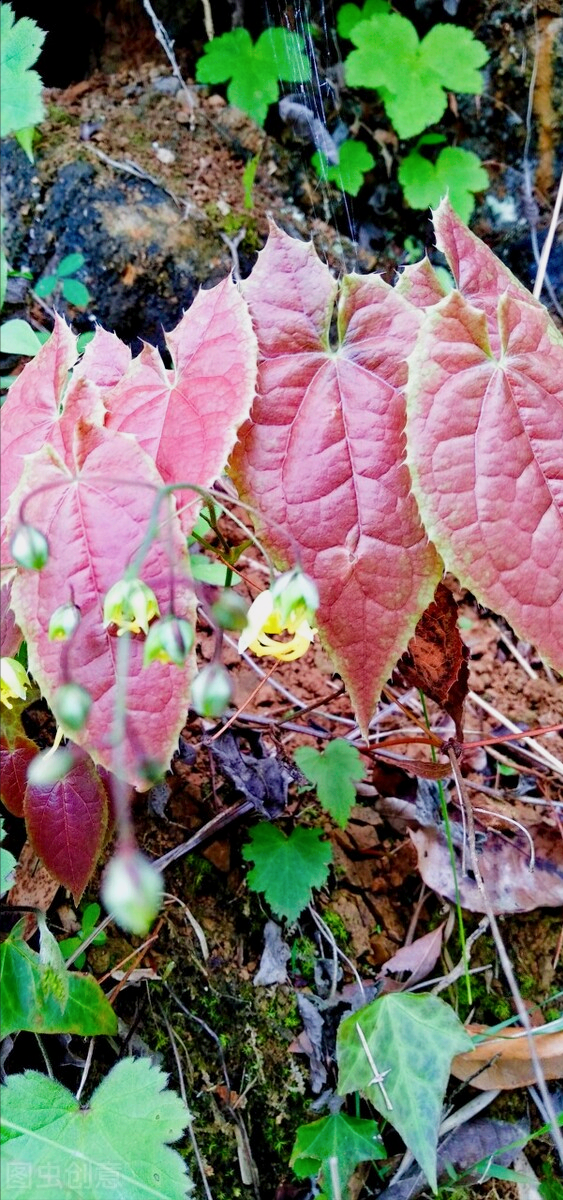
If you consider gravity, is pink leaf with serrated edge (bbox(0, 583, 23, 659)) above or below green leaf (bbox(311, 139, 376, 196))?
below

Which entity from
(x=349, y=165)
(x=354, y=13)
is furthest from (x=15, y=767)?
(x=354, y=13)

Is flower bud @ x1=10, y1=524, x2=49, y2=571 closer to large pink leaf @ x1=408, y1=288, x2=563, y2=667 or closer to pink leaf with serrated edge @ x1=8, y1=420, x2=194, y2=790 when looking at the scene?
pink leaf with serrated edge @ x1=8, y1=420, x2=194, y2=790

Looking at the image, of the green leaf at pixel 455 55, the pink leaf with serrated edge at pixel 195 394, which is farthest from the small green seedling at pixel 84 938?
the green leaf at pixel 455 55

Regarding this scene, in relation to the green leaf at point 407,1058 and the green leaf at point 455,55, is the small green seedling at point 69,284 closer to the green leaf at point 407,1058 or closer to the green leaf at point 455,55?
the green leaf at point 455,55

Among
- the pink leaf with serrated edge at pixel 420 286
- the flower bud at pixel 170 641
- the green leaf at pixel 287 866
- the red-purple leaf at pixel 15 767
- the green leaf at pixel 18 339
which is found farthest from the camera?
the green leaf at pixel 18 339

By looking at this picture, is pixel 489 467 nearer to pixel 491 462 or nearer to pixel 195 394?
pixel 491 462

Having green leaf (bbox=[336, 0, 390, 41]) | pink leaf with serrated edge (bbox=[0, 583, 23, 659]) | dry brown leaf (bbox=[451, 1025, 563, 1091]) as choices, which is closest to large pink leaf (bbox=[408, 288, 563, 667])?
pink leaf with serrated edge (bbox=[0, 583, 23, 659])
